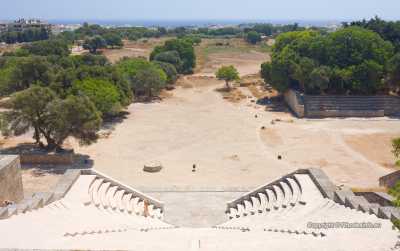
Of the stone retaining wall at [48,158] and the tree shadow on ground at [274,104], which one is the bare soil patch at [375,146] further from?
the stone retaining wall at [48,158]

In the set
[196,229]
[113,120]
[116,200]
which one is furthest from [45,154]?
[196,229]

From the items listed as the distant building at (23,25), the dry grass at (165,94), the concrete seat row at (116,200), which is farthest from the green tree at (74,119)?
the distant building at (23,25)

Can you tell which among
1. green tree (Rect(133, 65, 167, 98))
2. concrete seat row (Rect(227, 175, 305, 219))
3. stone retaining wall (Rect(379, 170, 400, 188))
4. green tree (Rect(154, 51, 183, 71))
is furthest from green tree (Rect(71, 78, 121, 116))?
green tree (Rect(154, 51, 183, 71))

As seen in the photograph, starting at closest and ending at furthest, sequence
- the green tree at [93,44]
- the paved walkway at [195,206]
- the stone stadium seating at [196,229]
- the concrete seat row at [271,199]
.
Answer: the stone stadium seating at [196,229] < the paved walkway at [195,206] < the concrete seat row at [271,199] < the green tree at [93,44]

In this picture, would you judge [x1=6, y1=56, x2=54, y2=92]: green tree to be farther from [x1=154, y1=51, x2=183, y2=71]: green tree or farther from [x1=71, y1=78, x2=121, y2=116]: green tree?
[x1=154, y1=51, x2=183, y2=71]: green tree

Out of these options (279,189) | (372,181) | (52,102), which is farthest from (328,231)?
(52,102)

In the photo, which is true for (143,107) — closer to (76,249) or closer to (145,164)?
(145,164)

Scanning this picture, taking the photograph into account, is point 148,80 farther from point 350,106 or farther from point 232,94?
point 350,106
